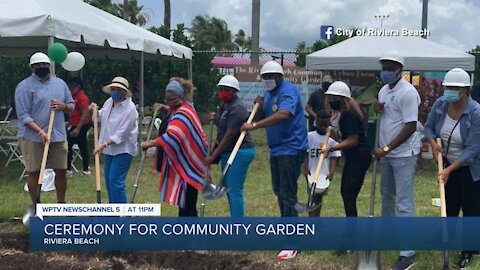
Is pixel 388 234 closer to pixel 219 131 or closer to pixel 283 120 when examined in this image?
pixel 283 120

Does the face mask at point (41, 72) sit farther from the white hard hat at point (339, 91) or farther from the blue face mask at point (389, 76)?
the blue face mask at point (389, 76)

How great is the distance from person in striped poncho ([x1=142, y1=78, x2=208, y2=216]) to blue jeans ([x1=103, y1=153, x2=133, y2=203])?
1.37 ft

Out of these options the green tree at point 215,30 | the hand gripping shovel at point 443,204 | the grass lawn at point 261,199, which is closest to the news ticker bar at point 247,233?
the hand gripping shovel at point 443,204

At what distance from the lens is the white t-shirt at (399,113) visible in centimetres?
499

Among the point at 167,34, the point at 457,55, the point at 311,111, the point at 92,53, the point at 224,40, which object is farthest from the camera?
the point at 224,40

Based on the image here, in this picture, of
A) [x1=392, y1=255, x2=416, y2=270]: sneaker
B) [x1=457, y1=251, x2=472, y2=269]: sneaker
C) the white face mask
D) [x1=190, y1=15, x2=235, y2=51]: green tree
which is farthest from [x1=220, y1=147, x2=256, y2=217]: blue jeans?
[x1=190, y1=15, x2=235, y2=51]: green tree

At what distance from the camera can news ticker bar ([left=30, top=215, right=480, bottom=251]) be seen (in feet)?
15.5

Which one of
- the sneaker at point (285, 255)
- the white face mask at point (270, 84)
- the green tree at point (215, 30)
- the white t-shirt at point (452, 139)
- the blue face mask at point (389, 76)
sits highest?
the green tree at point (215, 30)

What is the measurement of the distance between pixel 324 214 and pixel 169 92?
9.17 ft

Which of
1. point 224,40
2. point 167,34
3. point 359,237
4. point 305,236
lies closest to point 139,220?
point 305,236

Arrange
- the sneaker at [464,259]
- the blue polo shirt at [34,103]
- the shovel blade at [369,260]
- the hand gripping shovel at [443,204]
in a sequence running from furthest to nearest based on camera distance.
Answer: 1. the blue polo shirt at [34,103]
2. the sneaker at [464,259]
3. the shovel blade at [369,260]
4. the hand gripping shovel at [443,204]

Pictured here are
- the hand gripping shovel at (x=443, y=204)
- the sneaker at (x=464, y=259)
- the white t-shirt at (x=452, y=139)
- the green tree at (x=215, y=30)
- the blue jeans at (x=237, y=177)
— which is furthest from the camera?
the green tree at (x=215, y=30)

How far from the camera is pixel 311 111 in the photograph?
10.8 metres

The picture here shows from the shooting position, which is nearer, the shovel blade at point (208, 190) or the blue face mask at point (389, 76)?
the blue face mask at point (389, 76)
